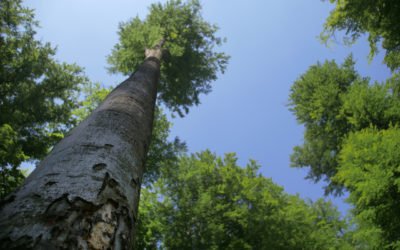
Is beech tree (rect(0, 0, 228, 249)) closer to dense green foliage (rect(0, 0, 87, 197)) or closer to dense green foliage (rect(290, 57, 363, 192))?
dense green foliage (rect(0, 0, 87, 197))

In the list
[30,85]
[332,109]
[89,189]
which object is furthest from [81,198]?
→ [332,109]

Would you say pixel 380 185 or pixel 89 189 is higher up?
pixel 380 185

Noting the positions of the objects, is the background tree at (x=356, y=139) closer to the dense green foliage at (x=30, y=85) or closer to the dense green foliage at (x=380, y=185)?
the dense green foliage at (x=380, y=185)

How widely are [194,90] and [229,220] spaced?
18.8 feet

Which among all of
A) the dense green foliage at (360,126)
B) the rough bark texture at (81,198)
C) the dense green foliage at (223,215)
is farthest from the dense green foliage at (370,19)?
the rough bark texture at (81,198)

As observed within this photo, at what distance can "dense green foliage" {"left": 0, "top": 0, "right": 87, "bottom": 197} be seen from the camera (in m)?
11.8

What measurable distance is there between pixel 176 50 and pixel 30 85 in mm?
6255

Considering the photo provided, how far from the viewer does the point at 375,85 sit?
44.3 ft

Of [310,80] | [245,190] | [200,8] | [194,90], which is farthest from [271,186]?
[200,8]

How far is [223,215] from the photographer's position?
11391 millimetres

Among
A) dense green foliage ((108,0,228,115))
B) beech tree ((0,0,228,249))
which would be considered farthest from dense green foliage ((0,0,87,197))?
beech tree ((0,0,228,249))

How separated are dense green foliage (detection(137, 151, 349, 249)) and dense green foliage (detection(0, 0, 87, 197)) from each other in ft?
15.9

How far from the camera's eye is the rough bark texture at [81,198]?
1077 mm

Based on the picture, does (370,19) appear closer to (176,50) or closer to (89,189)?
(176,50)
